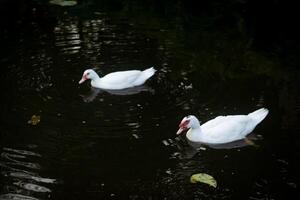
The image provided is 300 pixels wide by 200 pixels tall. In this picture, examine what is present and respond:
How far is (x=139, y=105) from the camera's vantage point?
10.4 metres

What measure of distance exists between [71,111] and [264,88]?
375cm

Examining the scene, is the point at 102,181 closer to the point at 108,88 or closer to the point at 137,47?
the point at 108,88

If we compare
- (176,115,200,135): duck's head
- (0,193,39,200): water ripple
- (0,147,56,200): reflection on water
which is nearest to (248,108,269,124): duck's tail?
(176,115,200,135): duck's head

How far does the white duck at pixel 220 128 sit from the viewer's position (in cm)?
932

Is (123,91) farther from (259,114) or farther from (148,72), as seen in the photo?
(259,114)

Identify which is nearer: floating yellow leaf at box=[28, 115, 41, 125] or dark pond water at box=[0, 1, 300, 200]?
dark pond water at box=[0, 1, 300, 200]

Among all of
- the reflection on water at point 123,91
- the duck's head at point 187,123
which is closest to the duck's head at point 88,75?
the reflection on water at point 123,91

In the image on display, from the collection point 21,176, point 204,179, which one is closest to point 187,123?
point 204,179

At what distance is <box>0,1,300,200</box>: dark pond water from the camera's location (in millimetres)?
8133

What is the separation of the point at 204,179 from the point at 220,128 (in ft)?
4.85

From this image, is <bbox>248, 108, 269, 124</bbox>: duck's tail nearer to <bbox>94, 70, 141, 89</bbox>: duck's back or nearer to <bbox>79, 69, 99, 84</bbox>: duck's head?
<bbox>94, 70, 141, 89</bbox>: duck's back

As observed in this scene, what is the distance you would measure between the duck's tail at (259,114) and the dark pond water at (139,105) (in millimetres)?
225

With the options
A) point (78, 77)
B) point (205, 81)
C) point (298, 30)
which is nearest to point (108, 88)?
point (78, 77)

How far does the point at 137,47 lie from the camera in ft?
43.0
